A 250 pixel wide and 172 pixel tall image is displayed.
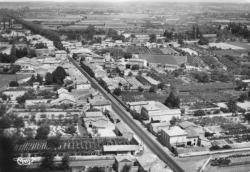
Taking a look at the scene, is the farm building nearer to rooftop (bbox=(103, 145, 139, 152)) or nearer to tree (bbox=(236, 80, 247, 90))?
tree (bbox=(236, 80, 247, 90))

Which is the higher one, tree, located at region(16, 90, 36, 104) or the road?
tree, located at region(16, 90, 36, 104)

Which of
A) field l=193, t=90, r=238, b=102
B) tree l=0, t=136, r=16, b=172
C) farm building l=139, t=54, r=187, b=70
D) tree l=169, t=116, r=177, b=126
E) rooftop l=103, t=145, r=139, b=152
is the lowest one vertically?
field l=193, t=90, r=238, b=102

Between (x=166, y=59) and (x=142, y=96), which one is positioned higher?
(x=166, y=59)

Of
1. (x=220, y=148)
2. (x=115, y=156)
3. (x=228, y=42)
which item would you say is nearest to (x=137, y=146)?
(x=115, y=156)

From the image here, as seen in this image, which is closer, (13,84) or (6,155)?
(6,155)

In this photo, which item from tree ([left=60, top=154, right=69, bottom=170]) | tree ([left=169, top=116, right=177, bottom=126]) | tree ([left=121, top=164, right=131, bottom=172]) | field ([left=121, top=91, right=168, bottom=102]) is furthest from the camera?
field ([left=121, top=91, right=168, bottom=102])

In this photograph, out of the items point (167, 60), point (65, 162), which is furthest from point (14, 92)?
point (167, 60)

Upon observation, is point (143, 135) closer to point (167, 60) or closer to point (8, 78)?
point (8, 78)

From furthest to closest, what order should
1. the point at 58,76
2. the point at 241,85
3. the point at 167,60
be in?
the point at 167,60 < the point at 58,76 < the point at 241,85

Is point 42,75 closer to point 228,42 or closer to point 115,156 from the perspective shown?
point 115,156

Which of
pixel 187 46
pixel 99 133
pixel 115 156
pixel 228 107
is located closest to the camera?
pixel 115 156

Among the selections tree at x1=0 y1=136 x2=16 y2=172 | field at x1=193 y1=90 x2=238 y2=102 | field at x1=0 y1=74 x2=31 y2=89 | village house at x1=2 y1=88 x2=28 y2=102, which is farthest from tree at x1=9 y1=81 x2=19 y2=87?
tree at x1=0 y1=136 x2=16 y2=172
